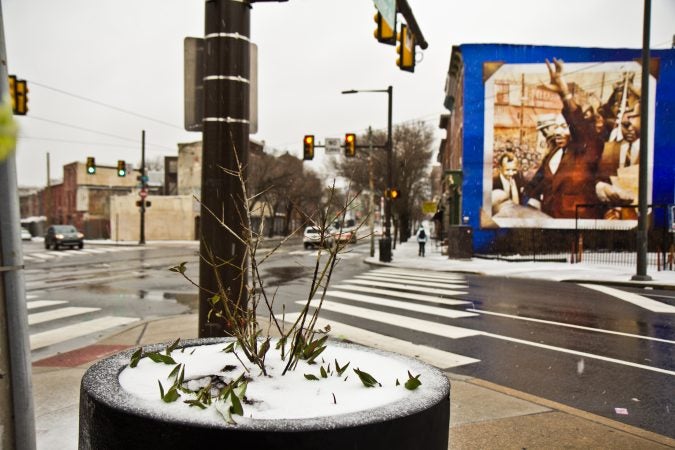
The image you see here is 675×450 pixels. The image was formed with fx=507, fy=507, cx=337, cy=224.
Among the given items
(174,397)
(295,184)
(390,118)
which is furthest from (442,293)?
(295,184)

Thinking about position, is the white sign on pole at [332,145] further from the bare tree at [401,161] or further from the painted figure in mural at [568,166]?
the bare tree at [401,161]

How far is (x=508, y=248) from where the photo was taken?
2581cm

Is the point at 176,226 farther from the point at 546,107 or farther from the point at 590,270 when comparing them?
the point at 590,270

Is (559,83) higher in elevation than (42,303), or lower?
higher

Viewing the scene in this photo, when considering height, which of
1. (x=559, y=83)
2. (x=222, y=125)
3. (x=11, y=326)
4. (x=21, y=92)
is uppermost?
(x=559, y=83)

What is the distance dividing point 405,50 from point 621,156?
2000cm

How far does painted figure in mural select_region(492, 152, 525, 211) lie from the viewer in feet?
84.9

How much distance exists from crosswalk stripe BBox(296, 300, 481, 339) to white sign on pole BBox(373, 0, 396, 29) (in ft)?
16.5

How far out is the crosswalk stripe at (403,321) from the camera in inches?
309

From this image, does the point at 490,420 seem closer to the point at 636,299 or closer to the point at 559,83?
the point at 636,299

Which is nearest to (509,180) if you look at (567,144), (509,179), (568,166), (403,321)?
(509,179)

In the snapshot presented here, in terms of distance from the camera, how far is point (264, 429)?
5.77ft

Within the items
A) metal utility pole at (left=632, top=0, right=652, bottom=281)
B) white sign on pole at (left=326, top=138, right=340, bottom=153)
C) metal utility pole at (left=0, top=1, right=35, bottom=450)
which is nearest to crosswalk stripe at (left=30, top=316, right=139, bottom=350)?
metal utility pole at (left=0, top=1, right=35, bottom=450)

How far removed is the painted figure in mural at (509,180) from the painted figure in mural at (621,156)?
12.8ft
